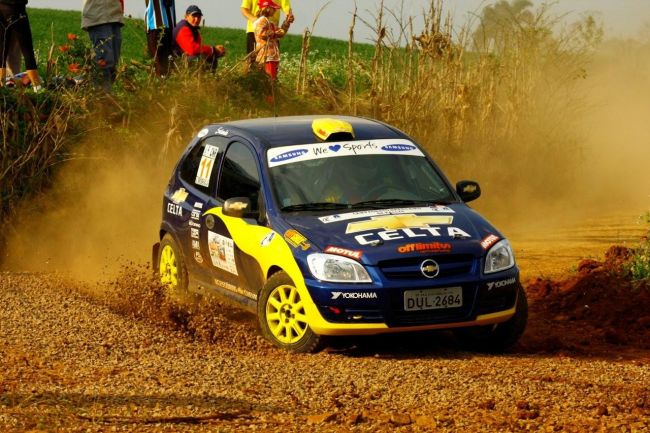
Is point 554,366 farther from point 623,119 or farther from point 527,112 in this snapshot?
point 623,119

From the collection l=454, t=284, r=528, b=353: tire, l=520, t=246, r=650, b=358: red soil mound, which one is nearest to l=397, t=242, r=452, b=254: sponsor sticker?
l=454, t=284, r=528, b=353: tire

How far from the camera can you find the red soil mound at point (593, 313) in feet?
37.3

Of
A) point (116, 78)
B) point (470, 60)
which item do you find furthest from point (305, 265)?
point (470, 60)

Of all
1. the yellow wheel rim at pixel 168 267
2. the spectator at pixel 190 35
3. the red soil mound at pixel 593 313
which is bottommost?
the red soil mound at pixel 593 313

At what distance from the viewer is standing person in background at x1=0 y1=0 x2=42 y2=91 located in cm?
1659

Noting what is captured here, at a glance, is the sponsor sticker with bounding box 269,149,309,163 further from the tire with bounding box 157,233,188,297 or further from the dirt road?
the tire with bounding box 157,233,188,297

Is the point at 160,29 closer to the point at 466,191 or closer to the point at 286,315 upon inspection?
the point at 466,191

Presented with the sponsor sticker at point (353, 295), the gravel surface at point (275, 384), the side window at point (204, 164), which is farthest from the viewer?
the side window at point (204, 164)

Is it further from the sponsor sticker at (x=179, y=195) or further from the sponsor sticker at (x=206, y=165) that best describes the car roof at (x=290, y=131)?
the sponsor sticker at (x=179, y=195)

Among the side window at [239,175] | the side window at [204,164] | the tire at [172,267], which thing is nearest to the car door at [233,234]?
the side window at [239,175]

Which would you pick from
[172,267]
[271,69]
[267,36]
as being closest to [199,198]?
[172,267]

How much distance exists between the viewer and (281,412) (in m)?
7.87

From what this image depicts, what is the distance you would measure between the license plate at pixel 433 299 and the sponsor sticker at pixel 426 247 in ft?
0.92

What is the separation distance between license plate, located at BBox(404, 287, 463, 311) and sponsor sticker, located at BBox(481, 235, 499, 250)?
1.39 ft
